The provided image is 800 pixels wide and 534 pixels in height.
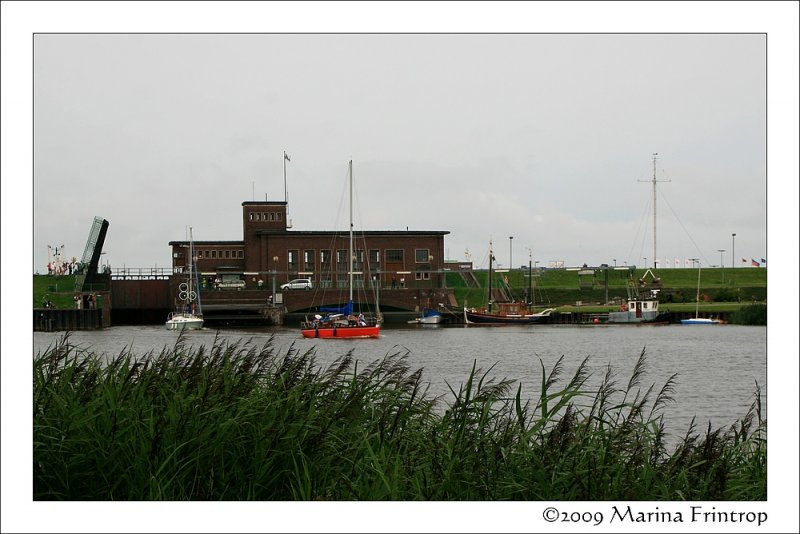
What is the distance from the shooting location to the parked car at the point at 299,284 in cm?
8044

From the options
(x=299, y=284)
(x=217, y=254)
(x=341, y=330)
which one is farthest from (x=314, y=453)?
(x=217, y=254)

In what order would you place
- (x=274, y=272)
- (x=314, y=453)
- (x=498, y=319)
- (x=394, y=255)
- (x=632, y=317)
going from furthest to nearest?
(x=394, y=255) → (x=632, y=317) → (x=498, y=319) → (x=274, y=272) → (x=314, y=453)

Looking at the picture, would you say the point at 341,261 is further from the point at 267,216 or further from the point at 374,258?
the point at 267,216

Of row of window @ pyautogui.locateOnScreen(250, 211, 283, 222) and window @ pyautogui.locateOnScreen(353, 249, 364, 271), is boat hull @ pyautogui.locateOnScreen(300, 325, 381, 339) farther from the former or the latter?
row of window @ pyautogui.locateOnScreen(250, 211, 283, 222)

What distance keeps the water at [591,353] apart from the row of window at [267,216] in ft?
55.2

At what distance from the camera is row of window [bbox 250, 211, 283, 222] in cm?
8488

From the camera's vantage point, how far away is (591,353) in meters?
46.3

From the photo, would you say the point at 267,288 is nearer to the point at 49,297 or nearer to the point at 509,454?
the point at 49,297

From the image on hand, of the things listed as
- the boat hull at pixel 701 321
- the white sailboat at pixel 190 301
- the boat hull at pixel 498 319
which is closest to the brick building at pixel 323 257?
the white sailboat at pixel 190 301

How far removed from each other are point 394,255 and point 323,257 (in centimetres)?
650

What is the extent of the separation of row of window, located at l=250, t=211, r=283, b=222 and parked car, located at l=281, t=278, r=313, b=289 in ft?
21.3

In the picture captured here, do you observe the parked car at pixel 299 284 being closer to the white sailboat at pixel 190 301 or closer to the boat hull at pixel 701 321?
the white sailboat at pixel 190 301

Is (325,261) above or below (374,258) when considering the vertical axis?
below

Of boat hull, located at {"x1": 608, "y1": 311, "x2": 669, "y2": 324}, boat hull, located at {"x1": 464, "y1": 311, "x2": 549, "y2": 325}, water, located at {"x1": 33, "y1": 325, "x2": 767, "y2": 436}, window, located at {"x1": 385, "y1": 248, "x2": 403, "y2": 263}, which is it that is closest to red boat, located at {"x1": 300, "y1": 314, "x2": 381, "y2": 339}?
water, located at {"x1": 33, "y1": 325, "x2": 767, "y2": 436}
